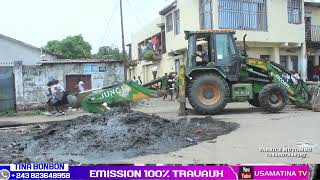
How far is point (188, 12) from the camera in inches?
1033

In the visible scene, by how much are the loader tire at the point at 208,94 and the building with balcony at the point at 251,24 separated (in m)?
9.86

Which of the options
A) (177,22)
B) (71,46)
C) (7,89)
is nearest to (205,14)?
(177,22)

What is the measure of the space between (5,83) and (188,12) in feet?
35.1

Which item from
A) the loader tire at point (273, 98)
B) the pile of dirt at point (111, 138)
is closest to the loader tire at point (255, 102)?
the loader tire at point (273, 98)

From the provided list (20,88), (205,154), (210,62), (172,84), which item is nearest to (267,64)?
(210,62)

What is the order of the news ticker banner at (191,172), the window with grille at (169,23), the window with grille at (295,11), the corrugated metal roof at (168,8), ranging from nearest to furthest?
the news ticker banner at (191,172) → the window with grille at (295,11) → the corrugated metal roof at (168,8) → the window with grille at (169,23)

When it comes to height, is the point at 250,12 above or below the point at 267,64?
above

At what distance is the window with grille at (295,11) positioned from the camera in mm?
27983

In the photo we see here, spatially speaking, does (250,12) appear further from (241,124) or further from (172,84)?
(241,124)

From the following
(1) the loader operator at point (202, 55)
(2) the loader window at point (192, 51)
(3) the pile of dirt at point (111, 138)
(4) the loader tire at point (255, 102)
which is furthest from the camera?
(4) the loader tire at point (255, 102)

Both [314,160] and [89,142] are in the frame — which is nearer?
[314,160]

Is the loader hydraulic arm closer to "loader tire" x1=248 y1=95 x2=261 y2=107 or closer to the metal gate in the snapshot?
"loader tire" x1=248 y1=95 x2=261 y2=107

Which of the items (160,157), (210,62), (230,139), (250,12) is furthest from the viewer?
(250,12)

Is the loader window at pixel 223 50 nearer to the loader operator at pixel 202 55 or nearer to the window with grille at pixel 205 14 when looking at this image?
the loader operator at pixel 202 55
